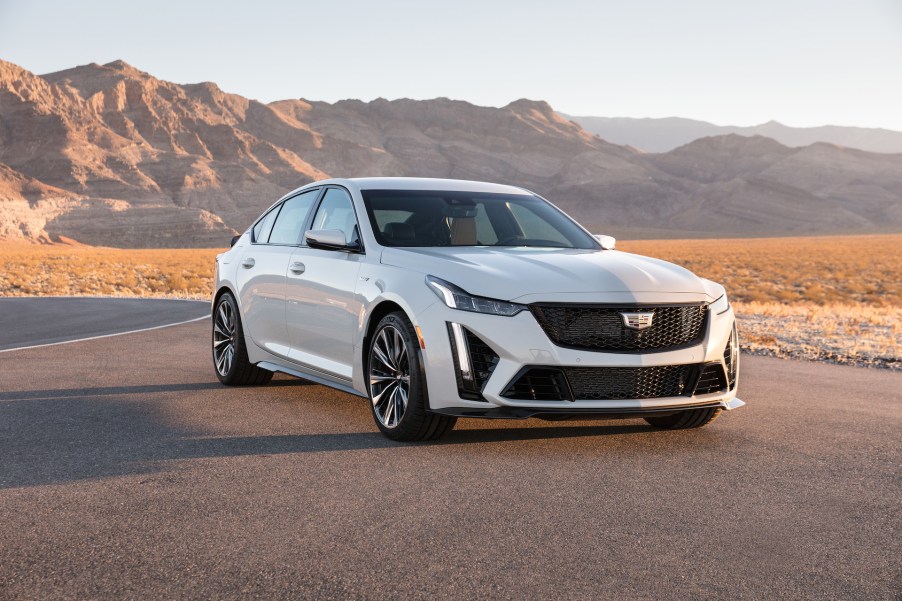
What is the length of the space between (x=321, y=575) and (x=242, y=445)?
9.01 ft

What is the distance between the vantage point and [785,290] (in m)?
39.2

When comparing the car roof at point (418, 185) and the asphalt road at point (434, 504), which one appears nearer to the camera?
the asphalt road at point (434, 504)

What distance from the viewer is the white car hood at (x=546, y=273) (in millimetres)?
6352

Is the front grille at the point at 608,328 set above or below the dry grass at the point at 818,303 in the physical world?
above

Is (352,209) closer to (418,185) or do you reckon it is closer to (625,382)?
(418,185)

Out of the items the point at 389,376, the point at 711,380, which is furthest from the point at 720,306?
the point at 389,376

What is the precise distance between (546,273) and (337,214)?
2236 millimetres

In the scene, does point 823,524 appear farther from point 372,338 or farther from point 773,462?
point 372,338

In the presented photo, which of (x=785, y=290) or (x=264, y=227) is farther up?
(x=264, y=227)

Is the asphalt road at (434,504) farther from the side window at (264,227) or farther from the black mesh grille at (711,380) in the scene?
the side window at (264,227)

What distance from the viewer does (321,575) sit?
4.12 meters

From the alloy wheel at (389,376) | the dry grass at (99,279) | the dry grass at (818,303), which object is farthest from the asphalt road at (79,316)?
the dry grass at (818,303)

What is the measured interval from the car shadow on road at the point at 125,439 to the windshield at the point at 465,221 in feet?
4.43

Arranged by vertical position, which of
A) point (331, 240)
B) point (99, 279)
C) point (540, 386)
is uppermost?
point (331, 240)
